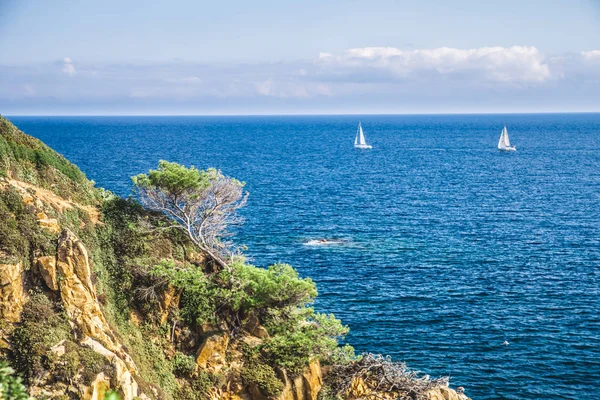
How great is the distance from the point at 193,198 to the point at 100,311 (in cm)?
1352

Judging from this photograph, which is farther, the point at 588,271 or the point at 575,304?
the point at 588,271

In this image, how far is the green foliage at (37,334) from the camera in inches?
1137

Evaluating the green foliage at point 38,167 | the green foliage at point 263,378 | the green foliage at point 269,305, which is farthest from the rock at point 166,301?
the green foliage at point 38,167

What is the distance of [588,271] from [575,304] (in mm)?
11445

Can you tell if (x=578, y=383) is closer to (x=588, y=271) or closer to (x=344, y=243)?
(x=588, y=271)

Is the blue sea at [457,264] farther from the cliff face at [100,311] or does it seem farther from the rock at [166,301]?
the rock at [166,301]

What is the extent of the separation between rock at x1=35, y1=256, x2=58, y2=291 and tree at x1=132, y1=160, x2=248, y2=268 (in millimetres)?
12194

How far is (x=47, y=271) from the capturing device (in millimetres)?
32375

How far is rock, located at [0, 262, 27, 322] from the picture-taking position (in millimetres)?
30266

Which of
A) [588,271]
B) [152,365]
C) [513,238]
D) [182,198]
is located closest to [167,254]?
[182,198]

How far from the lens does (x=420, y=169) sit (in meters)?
166

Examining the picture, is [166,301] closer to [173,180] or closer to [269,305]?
[269,305]

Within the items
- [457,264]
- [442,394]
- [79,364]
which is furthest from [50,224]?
[457,264]

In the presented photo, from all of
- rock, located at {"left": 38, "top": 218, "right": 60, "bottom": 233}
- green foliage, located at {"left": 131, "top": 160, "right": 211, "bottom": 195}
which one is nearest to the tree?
green foliage, located at {"left": 131, "top": 160, "right": 211, "bottom": 195}
